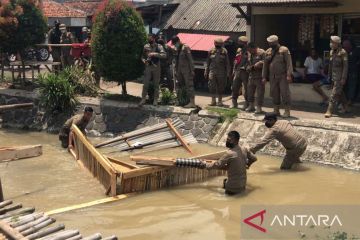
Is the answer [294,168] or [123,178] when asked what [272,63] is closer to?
[294,168]

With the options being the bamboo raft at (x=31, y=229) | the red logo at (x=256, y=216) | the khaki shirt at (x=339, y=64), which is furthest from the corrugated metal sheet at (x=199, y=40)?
the bamboo raft at (x=31, y=229)

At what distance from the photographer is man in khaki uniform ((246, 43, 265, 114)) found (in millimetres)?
12789

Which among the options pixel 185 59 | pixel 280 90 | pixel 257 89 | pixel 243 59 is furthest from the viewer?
pixel 185 59

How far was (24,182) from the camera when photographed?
10203mm

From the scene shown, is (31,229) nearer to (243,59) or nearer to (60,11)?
(243,59)

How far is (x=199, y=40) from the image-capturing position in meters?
17.3

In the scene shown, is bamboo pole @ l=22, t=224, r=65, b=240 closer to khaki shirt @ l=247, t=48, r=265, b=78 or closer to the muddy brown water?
the muddy brown water

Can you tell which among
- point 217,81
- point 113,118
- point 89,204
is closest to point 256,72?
point 217,81

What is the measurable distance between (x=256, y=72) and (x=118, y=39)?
3.87 m

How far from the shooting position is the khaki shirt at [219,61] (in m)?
13.7

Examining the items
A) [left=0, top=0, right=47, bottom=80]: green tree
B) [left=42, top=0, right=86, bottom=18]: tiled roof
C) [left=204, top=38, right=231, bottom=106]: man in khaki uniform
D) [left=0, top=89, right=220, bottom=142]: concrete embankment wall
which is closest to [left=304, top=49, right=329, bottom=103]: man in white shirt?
[left=204, top=38, right=231, bottom=106]: man in khaki uniform

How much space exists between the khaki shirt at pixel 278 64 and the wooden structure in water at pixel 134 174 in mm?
3410

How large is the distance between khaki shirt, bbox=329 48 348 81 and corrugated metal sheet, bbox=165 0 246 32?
193 inches

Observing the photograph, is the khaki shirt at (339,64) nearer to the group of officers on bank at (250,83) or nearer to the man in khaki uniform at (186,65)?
the group of officers on bank at (250,83)
